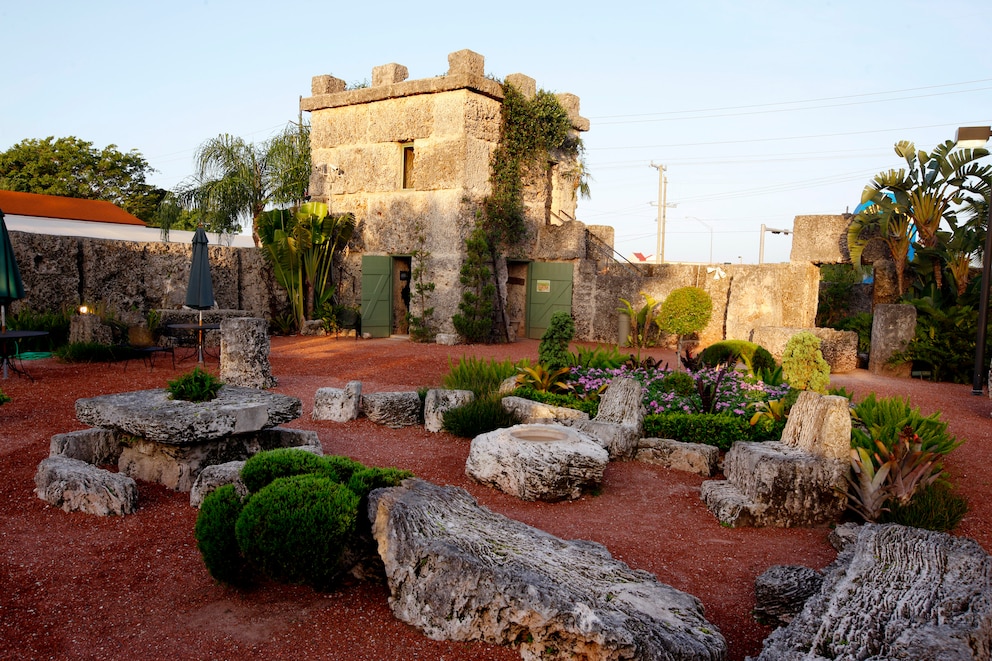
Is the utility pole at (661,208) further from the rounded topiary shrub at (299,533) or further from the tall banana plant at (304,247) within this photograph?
the rounded topiary shrub at (299,533)

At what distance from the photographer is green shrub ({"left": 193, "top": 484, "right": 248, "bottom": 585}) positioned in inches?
143

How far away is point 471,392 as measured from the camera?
7.75 metres

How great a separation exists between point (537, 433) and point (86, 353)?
26.9 feet

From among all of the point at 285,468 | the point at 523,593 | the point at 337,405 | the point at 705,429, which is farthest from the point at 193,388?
the point at 705,429

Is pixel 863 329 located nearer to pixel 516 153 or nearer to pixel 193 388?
pixel 516 153

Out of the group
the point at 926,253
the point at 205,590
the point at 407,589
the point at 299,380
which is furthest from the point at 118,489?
the point at 926,253

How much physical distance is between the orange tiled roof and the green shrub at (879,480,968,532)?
29.5 metres

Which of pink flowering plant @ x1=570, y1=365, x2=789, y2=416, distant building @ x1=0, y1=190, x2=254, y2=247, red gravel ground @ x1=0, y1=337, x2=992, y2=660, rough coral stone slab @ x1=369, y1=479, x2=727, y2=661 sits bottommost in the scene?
red gravel ground @ x1=0, y1=337, x2=992, y2=660

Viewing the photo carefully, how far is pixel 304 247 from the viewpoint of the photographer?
16.2 metres

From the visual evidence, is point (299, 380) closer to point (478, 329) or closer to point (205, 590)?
point (478, 329)

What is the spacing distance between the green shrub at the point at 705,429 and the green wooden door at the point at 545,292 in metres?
9.59

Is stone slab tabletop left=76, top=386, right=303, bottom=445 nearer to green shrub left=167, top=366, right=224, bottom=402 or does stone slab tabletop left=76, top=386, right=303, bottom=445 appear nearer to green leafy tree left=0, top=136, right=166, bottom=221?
green shrub left=167, top=366, right=224, bottom=402

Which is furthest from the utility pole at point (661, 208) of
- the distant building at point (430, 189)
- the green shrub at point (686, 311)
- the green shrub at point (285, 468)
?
the green shrub at point (285, 468)

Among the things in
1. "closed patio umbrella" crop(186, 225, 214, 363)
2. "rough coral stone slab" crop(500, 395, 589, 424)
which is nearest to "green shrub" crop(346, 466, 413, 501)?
"rough coral stone slab" crop(500, 395, 589, 424)
